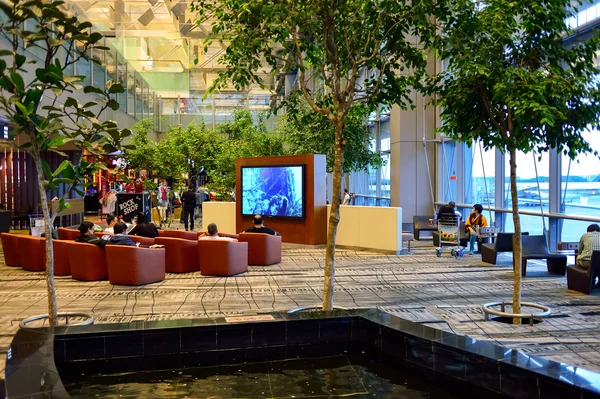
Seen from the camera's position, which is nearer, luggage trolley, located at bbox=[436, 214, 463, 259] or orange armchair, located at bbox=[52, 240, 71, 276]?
orange armchair, located at bbox=[52, 240, 71, 276]

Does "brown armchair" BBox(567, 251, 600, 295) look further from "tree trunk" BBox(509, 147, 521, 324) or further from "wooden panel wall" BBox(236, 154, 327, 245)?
"wooden panel wall" BBox(236, 154, 327, 245)

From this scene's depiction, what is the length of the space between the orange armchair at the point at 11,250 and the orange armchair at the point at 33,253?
48 centimetres

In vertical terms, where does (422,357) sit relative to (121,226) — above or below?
below

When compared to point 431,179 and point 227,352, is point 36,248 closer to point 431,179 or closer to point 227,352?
point 227,352

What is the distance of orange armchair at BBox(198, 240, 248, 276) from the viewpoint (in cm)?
1015

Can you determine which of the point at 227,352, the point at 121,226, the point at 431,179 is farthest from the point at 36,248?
the point at 431,179

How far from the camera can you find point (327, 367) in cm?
473

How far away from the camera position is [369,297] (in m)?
8.27

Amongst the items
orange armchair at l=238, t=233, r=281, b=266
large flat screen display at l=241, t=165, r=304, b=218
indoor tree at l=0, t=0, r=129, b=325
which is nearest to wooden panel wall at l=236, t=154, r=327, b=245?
large flat screen display at l=241, t=165, r=304, b=218

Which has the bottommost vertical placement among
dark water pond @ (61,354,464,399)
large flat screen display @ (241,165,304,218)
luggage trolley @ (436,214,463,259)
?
dark water pond @ (61,354,464,399)

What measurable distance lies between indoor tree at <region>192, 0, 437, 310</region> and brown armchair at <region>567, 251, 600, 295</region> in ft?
12.7

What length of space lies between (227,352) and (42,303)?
4.33 m

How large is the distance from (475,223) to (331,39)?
8.18m

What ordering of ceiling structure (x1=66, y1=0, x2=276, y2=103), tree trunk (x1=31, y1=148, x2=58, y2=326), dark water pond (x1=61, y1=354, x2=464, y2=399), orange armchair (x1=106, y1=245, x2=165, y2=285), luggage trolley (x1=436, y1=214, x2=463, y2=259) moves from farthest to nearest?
ceiling structure (x1=66, y1=0, x2=276, y2=103) → luggage trolley (x1=436, y1=214, x2=463, y2=259) → orange armchair (x1=106, y1=245, x2=165, y2=285) → tree trunk (x1=31, y1=148, x2=58, y2=326) → dark water pond (x1=61, y1=354, x2=464, y2=399)
